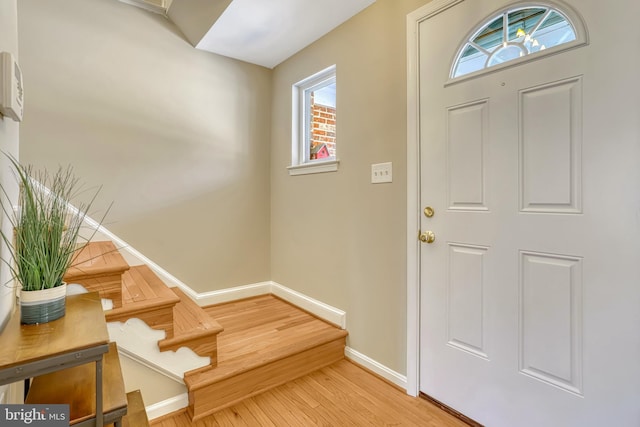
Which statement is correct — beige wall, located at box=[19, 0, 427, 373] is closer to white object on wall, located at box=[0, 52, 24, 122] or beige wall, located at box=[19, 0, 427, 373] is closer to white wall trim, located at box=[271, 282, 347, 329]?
white wall trim, located at box=[271, 282, 347, 329]

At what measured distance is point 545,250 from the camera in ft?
4.11

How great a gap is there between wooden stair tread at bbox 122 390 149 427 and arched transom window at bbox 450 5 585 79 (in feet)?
6.53

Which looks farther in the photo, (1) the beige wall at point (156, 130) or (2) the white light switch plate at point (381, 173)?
(1) the beige wall at point (156, 130)

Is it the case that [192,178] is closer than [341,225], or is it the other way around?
[341,225]

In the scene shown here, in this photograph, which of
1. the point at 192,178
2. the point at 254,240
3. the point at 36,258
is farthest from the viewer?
the point at 254,240

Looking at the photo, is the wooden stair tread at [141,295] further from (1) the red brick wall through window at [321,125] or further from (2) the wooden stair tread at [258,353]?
(1) the red brick wall through window at [321,125]

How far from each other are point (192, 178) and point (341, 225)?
1302 millimetres

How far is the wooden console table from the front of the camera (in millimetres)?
758

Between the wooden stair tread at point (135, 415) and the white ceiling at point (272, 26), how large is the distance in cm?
220

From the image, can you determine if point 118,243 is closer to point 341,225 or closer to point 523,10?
point 341,225

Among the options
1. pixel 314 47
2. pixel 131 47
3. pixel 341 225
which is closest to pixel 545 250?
pixel 341 225

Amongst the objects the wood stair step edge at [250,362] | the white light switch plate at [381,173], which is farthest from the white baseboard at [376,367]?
the white light switch plate at [381,173]

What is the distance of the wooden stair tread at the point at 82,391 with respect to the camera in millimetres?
903

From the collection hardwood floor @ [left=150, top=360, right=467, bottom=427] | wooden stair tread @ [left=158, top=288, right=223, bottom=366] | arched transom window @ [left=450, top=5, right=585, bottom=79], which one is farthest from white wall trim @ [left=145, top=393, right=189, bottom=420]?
arched transom window @ [left=450, top=5, right=585, bottom=79]
